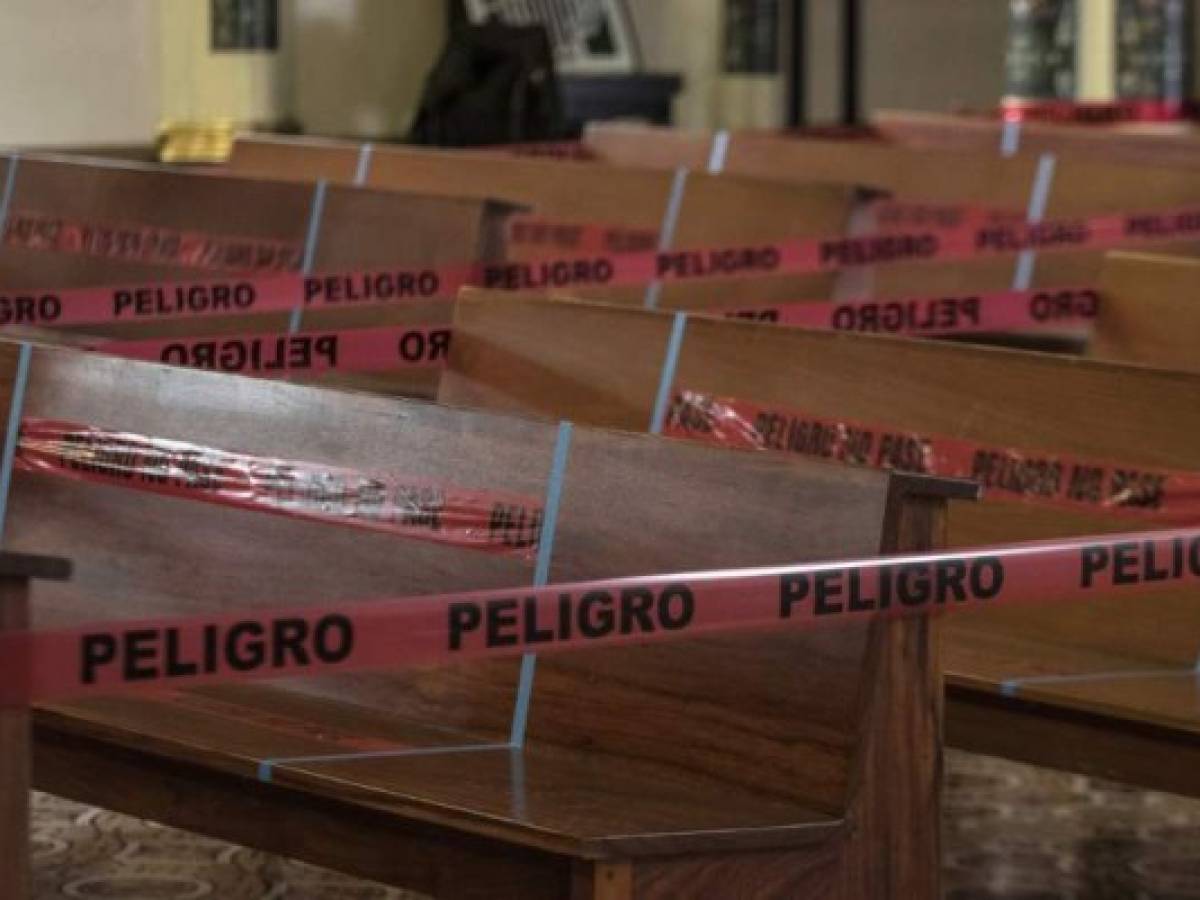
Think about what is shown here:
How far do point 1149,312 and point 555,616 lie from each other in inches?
116

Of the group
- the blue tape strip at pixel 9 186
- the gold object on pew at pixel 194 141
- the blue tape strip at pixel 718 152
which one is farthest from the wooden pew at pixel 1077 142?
the gold object on pew at pixel 194 141

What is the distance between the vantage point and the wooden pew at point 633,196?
8461mm

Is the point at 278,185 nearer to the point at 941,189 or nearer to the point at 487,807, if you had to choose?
the point at 941,189

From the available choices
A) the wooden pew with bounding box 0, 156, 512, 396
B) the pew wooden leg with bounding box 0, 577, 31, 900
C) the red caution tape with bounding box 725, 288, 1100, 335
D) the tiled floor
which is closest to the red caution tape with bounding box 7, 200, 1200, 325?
the wooden pew with bounding box 0, 156, 512, 396

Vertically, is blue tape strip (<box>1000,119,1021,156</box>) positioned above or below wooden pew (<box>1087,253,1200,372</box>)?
above

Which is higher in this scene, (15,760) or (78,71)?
(78,71)

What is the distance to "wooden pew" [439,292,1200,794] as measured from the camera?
466 cm

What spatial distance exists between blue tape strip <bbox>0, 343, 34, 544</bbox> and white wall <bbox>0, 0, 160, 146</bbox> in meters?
8.34

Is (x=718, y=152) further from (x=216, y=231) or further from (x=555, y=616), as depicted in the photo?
(x=555, y=616)

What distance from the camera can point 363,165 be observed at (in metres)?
9.66

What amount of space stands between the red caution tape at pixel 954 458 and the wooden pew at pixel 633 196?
2334mm

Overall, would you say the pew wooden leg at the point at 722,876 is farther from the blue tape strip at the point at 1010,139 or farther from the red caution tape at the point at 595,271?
the blue tape strip at the point at 1010,139

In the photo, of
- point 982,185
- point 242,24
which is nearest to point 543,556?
point 982,185

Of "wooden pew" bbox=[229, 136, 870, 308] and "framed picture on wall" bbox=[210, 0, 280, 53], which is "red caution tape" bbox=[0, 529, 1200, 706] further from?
"framed picture on wall" bbox=[210, 0, 280, 53]
